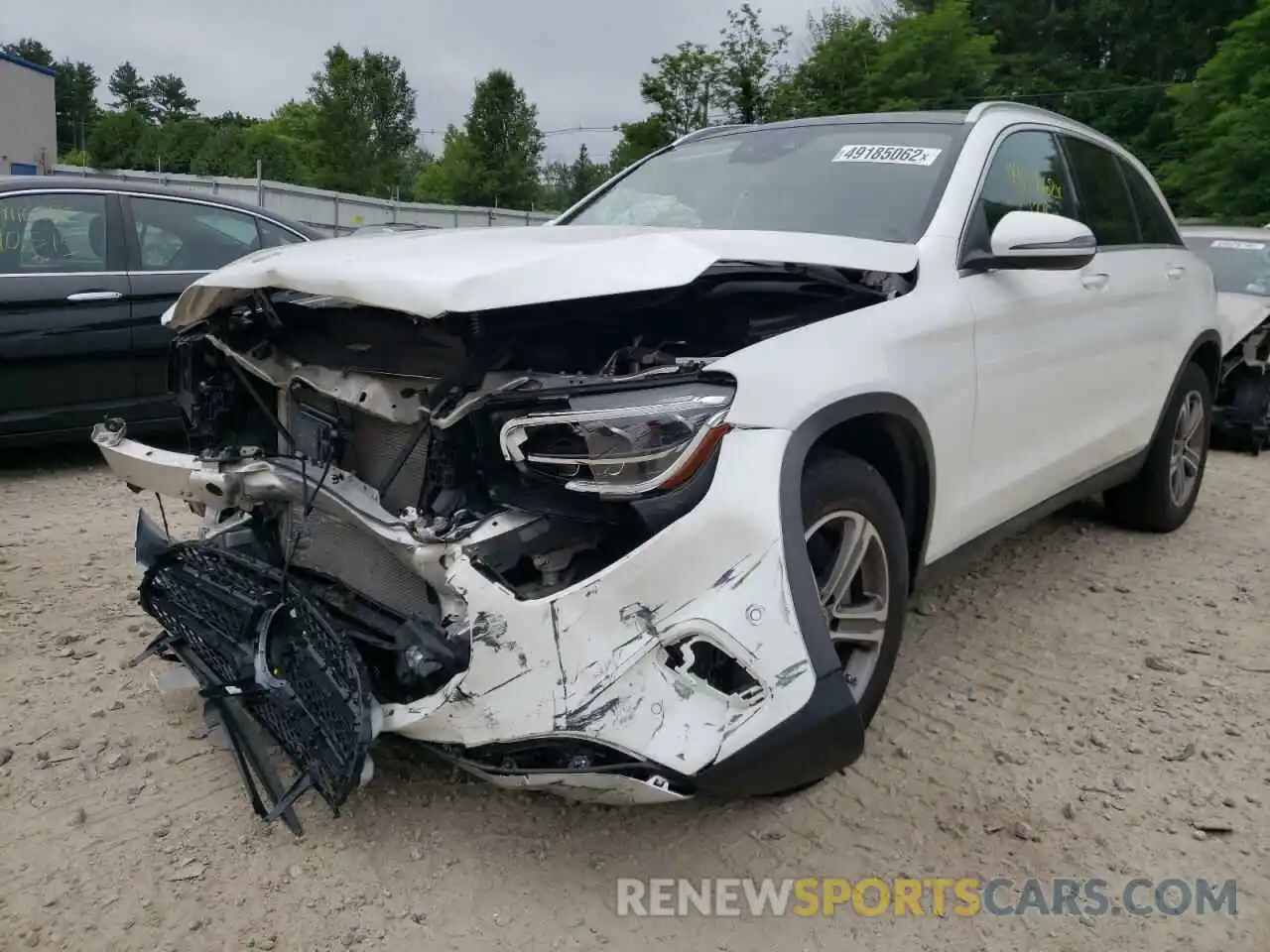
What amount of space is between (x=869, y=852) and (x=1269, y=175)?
18873 millimetres

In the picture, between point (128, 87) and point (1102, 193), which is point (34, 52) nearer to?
point (128, 87)

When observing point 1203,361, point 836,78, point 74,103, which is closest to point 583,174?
point 836,78

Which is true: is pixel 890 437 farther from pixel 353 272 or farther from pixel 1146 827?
pixel 353 272

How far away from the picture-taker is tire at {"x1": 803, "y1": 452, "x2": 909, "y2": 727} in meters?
2.38

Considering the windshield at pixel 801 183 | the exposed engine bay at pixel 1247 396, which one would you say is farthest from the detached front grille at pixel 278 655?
the exposed engine bay at pixel 1247 396

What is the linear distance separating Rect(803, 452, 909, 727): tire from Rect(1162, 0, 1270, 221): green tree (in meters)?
17.8

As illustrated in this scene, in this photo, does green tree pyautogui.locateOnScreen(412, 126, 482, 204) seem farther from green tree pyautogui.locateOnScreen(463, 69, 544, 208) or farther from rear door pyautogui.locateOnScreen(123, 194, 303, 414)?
rear door pyautogui.locateOnScreen(123, 194, 303, 414)

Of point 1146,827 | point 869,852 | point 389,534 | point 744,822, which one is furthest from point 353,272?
point 1146,827

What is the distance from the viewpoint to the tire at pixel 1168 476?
4691 millimetres

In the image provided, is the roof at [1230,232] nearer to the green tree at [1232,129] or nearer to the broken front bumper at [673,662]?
the broken front bumper at [673,662]

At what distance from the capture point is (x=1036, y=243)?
9.70ft

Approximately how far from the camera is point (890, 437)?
8.94 ft

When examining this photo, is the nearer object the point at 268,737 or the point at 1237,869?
the point at 1237,869

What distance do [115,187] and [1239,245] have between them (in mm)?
7722
